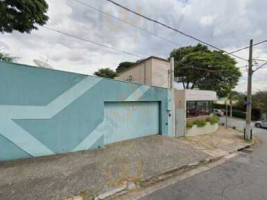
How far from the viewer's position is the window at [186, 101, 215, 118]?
14.0m

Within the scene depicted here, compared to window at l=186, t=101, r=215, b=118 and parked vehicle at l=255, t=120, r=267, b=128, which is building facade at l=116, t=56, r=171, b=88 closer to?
window at l=186, t=101, r=215, b=118

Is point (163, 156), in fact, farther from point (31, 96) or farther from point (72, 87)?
point (31, 96)

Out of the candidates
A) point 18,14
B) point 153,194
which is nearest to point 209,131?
point 153,194

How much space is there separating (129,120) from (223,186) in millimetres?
5100

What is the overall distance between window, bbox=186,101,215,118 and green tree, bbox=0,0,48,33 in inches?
456

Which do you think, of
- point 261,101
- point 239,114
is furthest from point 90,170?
point 261,101

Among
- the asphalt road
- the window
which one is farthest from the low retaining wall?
the asphalt road

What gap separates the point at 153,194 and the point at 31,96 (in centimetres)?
490

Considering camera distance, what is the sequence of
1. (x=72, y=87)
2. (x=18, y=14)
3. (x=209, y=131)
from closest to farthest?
(x=72, y=87)
(x=18, y=14)
(x=209, y=131)

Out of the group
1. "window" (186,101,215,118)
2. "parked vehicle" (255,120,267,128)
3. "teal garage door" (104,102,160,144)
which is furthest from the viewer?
"parked vehicle" (255,120,267,128)

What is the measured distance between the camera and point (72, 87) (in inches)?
263

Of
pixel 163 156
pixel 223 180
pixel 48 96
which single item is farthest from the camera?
pixel 163 156

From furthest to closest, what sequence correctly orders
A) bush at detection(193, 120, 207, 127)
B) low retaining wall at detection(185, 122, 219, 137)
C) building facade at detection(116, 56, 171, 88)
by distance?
building facade at detection(116, 56, 171, 88)
bush at detection(193, 120, 207, 127)
low retaining wall at detection(185, 122, 219, 137)

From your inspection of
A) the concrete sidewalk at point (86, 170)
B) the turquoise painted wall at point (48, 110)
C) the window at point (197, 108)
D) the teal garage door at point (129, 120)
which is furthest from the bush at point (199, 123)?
the turquoise painted wall at point (48, 110)
